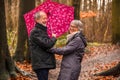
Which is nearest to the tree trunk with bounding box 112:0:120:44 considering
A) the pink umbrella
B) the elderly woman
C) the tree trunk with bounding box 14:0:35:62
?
the tree trunk with bounding box 14:0:35:62

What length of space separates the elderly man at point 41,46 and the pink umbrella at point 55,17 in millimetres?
1132

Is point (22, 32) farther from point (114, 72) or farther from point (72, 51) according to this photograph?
point (72, 51)

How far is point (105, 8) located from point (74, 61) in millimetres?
31227

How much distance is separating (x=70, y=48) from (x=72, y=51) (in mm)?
84

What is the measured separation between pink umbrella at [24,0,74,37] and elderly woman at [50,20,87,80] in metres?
1.14

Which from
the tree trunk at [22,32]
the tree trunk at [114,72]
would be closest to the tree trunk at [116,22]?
the tree trunk at [22,32]

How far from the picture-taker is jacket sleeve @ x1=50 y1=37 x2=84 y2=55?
6.64 metres

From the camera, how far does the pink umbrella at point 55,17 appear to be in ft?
26.1

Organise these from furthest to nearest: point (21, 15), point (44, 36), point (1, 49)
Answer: point (21, 15) < point (1, 49) < point (44, 36)


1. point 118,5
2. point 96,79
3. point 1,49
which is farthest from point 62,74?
point 118,5

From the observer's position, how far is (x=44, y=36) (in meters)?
6.62

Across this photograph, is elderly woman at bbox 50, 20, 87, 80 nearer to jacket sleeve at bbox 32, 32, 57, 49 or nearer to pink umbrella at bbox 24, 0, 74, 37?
jacket sleeve at bbox 32, 32, 57, 49

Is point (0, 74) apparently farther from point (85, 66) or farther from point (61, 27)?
point (85, 66)

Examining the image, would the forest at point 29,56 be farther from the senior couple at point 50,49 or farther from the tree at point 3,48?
the senior couple at point 50,49
